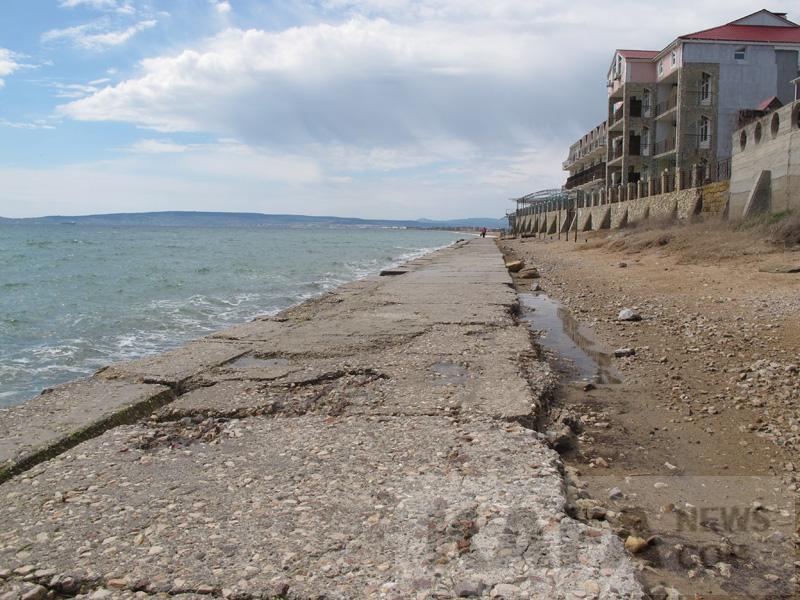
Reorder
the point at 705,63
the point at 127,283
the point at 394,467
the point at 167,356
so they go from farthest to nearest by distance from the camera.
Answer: the point at 705,63, the point at 127,283, the point at 167,356, the point at 394,467

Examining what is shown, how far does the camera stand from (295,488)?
104 inches

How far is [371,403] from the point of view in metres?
3.94

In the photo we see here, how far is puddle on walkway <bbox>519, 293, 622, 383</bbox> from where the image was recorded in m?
5.59

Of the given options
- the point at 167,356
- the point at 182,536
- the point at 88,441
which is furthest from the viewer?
the point at 167,356

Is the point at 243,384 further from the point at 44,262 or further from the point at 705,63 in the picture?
the point at 705,63

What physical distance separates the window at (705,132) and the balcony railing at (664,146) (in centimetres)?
153

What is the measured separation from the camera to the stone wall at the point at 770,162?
540 inches

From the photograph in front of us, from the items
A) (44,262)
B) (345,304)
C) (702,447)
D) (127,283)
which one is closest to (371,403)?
(702,447)

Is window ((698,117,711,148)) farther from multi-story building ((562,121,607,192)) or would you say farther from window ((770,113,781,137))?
window ((770,113,781,137))

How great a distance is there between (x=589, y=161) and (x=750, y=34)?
69.7 feet

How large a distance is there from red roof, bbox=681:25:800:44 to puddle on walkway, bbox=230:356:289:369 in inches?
1312

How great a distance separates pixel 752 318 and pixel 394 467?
5824 mm

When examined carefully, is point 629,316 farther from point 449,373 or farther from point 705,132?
point 705,132

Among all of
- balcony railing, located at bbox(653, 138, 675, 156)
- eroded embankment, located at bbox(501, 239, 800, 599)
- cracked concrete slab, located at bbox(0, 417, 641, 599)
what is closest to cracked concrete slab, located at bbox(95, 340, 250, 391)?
cracked concrete slab, located at bbox(0, 417, 641, 599)
